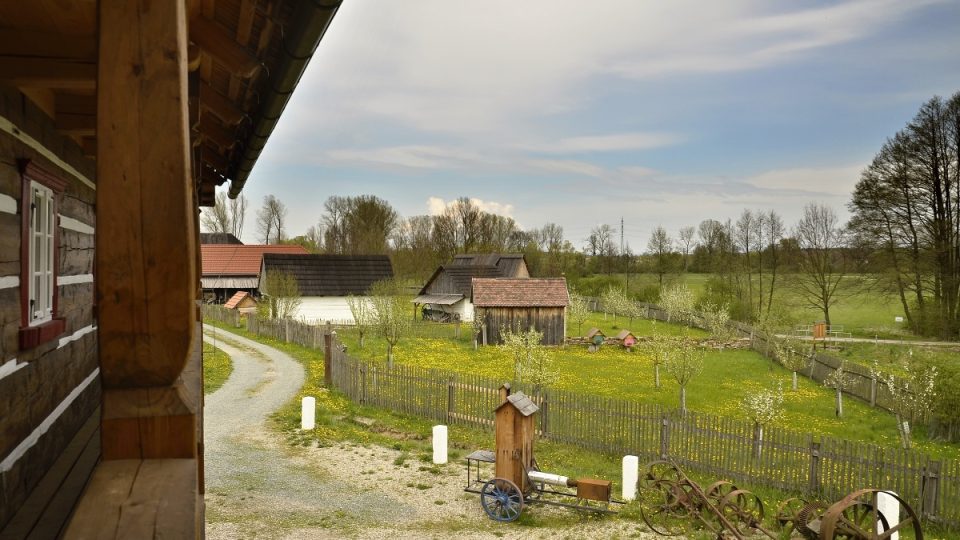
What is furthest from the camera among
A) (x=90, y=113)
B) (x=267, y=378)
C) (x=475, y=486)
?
(x=267, y=378)

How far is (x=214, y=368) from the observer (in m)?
22.0

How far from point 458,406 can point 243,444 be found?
193 inches

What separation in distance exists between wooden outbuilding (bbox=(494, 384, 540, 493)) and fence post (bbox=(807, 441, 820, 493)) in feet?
15.9

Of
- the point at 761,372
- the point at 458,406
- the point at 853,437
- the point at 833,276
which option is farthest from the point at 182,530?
the point at 833,276

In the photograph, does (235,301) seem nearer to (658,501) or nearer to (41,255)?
(658,501)

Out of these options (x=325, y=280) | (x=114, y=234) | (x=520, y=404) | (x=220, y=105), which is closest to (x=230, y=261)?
(x=325, y=280)

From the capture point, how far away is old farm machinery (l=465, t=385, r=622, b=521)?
1006 cm

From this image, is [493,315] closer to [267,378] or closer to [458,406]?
[267,378]

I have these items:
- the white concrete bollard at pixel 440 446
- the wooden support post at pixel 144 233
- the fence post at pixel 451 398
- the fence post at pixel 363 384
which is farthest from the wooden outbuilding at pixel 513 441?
the wooden support post at pixel 144 233

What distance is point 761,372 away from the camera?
25.0 m

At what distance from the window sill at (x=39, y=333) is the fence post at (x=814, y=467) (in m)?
11.0

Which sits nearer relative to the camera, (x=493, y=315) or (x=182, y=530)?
(x=182, y=530)

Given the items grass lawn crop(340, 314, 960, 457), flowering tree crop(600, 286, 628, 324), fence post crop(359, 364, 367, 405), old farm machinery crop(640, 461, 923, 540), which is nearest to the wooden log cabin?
old farm machinery crop(640, 461, 923, 540)

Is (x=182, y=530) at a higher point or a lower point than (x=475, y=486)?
higher
